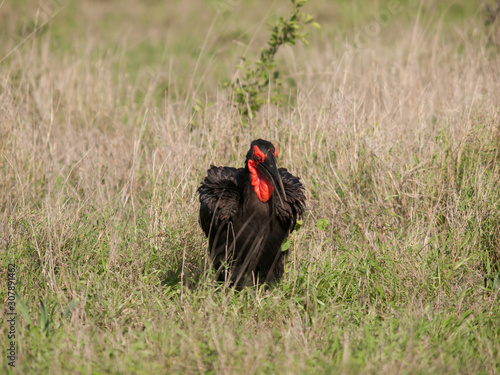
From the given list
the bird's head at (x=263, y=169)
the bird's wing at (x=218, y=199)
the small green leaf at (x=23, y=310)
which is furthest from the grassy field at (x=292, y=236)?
the bird's head at (x=263, y=169)

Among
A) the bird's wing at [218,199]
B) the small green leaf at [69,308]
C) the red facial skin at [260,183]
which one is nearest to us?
the small green leaf at [69,308]

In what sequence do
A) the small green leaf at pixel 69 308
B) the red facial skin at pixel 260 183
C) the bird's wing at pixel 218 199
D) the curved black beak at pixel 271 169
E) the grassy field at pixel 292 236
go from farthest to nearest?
the bird's wing at pixel 218 199
the red facial skin at pixel 260 183
the curved black beak at pixel 271 169
the small green leaf at pixel 69 308
the grassy field at pixel 292 236

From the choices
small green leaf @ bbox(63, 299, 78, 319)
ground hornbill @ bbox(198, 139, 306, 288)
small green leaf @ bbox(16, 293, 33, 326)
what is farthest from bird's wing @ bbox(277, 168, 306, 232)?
small green leaf @ bbox(16, 293, 33, 326)

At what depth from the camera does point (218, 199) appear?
10.3 feet

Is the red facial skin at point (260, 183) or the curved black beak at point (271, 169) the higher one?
the curved black beak at point (271, 169)

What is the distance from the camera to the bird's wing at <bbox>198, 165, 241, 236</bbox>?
10.4 ft

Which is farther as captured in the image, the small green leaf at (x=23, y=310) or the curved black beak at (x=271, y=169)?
the curved black beak at (x=271, y=169)

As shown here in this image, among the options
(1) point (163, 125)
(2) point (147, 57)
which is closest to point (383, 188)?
(1) point (163, 125)

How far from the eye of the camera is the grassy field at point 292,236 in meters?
2.55

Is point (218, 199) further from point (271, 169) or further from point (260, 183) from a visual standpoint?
point (271, 169)

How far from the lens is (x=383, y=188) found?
389 cm

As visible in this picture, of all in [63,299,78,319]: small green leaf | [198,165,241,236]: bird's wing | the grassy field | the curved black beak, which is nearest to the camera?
the grassy field

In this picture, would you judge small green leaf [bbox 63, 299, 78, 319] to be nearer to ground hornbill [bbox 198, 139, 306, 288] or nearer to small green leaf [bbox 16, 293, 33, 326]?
small green leaf [bbox 16, 293, 33, 326]

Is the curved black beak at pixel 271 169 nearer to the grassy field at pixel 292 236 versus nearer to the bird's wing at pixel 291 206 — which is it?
the bird's wing at pixel 291 206
